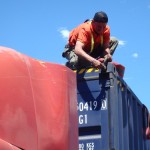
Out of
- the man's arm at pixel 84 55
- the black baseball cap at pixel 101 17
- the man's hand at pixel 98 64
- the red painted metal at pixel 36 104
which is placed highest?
the black baseball cap at pixel 101 17

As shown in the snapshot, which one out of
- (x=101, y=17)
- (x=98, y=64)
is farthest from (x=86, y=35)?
(x=98, y=64)

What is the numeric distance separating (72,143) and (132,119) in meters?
2.43

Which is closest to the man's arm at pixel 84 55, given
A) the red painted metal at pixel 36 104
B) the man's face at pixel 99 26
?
the man's face at pixel 99 26

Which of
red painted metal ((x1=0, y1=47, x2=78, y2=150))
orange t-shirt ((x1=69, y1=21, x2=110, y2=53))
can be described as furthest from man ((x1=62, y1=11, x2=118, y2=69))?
red painted metal ((x1=0, y1=47, x2=78, y2=150))

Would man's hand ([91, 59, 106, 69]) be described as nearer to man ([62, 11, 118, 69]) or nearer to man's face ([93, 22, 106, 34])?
man ([62, 11, 118, 69])

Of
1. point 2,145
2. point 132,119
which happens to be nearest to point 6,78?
point 2,145

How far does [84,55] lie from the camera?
4582 millimetres

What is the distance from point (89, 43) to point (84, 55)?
32 centimetres

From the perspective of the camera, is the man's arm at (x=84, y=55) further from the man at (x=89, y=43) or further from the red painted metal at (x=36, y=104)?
the red painted metal at (x=36, y=104)

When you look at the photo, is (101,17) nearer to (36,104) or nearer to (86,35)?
(86,35)

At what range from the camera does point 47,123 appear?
2.71 meters

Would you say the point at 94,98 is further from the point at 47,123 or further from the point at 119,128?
the point at 47,123

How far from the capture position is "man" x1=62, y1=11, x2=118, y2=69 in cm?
468

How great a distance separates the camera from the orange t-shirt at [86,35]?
4754mm
